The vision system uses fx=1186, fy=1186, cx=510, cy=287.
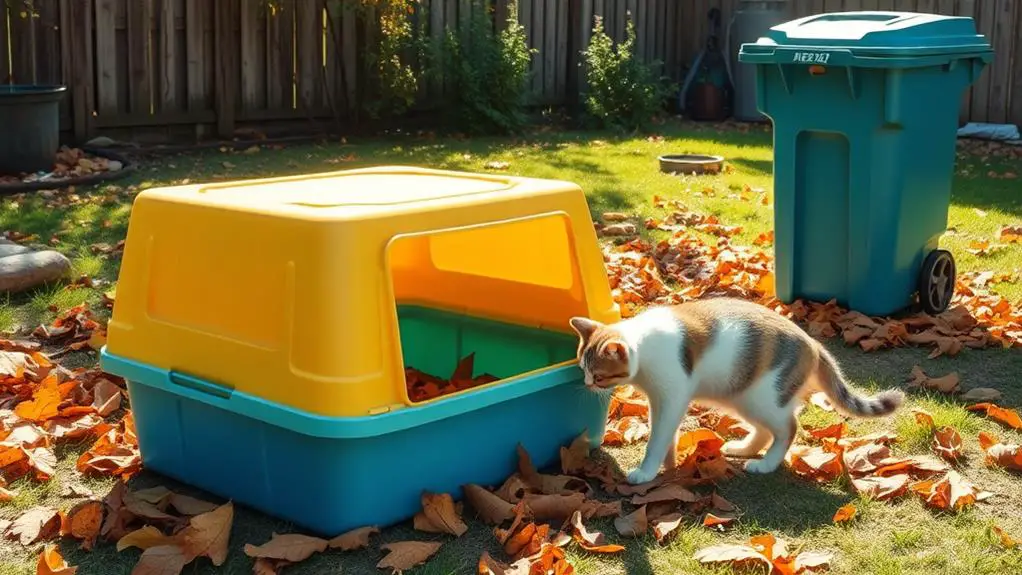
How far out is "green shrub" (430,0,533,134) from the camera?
11.2 meters

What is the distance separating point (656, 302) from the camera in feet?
17.8

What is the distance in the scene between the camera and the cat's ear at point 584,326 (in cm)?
346

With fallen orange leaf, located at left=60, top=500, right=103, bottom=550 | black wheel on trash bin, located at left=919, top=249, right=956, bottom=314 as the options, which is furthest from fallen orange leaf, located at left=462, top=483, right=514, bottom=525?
black wheel on trash bin, located at left=919, top=249, right=956, bottom=314

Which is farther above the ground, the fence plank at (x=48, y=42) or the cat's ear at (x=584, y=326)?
the fence plank at (x=48, y=42)

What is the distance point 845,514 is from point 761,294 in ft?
8.37

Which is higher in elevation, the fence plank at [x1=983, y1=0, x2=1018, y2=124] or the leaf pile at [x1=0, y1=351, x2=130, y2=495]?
the fence plank at [x1=983, y1=0, x2=1018, y2=124]

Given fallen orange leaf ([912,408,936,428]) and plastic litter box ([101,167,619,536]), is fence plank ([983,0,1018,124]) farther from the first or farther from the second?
plastic litter box ([101,167,619,536])

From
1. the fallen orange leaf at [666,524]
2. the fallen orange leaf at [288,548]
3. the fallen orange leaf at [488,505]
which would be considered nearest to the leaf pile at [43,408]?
the fallen orange leaf at [288,548]

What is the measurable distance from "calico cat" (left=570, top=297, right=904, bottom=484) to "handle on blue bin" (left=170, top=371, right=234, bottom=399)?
101 centimetres

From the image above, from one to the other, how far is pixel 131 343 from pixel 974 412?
280 centimetres

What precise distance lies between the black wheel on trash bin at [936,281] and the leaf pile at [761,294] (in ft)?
0.22

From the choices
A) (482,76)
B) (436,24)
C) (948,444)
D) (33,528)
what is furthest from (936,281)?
(436,24)

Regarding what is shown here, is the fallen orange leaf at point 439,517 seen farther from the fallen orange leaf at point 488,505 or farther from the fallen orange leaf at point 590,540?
the fallen orange leaf at point 590,540

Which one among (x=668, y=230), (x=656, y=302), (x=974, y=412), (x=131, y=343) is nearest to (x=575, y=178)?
(x=668, y=230)
